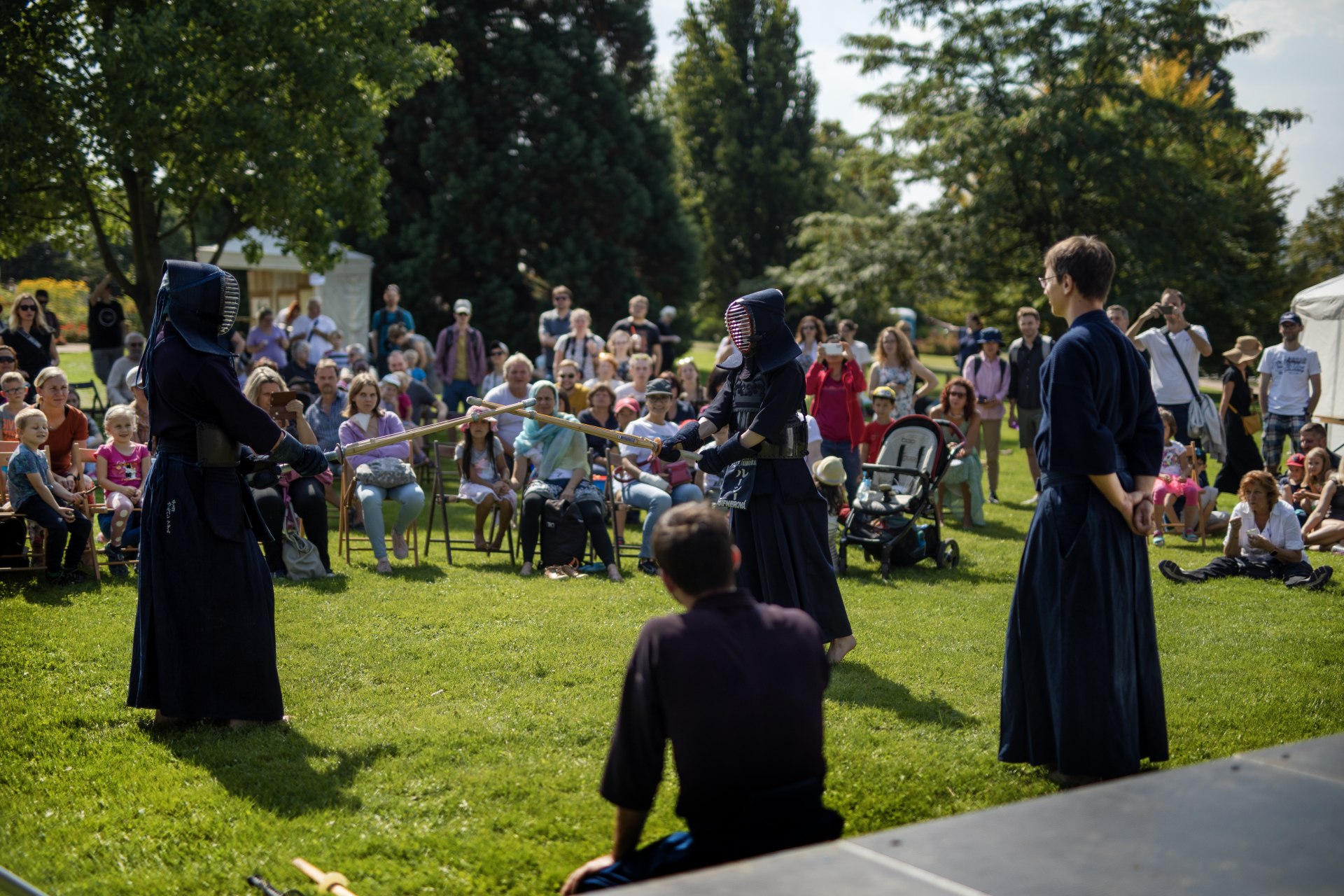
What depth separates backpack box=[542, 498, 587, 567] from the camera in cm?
972

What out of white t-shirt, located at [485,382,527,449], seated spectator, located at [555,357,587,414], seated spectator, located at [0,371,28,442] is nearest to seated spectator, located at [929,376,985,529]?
seated spectator, located at [555,357,587,414]

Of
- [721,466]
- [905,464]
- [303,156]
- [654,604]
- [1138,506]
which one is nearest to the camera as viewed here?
[1138,506]

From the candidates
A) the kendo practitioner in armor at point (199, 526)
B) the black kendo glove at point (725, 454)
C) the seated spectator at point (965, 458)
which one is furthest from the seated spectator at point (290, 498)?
the seated spectator at point (965, 458)

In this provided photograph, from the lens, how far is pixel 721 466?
644 cm

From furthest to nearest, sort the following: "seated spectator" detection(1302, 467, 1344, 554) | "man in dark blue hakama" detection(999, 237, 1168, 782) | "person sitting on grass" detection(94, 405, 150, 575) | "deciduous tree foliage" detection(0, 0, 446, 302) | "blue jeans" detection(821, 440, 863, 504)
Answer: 1. "deciduous tree foliage" detection(0, 0, 446, 302)
2. "blue jeans" detection(821, 440, 863, 504)
3. "seated spectator" detection(1302, 467, 1344, 554)
4. "person sitting on grass" detection(94, 405, 150, 575)
5. "man in dark blue hakama" detection(999, 237, 1168, 782)

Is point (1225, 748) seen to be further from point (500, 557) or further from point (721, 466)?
point (500, 557)

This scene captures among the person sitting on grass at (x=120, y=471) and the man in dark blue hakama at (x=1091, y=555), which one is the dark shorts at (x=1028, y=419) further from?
the person sitting on grass at (x=120, y=471)

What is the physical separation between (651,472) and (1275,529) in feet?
17.3

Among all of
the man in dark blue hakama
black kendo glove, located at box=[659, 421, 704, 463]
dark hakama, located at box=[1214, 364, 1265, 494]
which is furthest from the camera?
dark hakama, located at box=[1214, 364, 1265, 494]

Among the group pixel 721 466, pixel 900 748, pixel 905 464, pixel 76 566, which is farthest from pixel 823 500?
pixel 76 566

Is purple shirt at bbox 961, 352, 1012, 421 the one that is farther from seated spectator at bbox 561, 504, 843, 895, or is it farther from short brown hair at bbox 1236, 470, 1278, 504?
seated spectator at bbox 561, 504, 843, 895

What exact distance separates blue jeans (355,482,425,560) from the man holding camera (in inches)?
300

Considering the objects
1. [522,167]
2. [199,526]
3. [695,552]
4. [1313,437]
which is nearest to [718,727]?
A: [695,552]

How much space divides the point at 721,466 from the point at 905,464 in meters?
4.42
